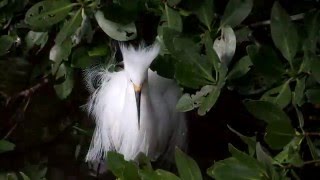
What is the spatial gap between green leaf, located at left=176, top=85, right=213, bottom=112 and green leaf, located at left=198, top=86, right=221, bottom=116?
0.01 m

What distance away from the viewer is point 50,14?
879mm

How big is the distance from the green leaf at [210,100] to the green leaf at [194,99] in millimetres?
11

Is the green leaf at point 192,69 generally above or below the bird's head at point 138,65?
above

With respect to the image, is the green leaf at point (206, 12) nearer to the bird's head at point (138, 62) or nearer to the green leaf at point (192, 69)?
the green leaf at point (192, 69)

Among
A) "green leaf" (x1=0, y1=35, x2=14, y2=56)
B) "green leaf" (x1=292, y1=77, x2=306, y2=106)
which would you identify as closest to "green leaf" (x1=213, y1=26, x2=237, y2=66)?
"green leaf" (x1=292, y1=77, x2=306, y2=106)

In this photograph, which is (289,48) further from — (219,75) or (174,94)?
(174,94)

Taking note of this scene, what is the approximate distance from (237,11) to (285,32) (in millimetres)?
98

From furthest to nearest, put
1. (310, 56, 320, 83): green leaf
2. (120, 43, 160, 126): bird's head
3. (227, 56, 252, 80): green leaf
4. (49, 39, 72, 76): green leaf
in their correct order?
(120, 43, 160, 126): bird's head, (49, 39, 72, 76): green leaf, (227, 56, 252, 80): green leaf, (310, 56, 320, 83): green leaf

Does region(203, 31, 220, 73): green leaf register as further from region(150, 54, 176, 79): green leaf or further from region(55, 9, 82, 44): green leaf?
region(55, 9, 82, 44): green leaf

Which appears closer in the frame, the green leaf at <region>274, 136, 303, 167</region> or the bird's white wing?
the green leaf at <region>274, 136, 303, 167</region>

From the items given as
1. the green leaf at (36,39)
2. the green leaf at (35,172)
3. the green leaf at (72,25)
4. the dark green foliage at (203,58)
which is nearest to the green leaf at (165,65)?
the dark green foliage at (203,58)

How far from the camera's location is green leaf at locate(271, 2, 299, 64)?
751 mm

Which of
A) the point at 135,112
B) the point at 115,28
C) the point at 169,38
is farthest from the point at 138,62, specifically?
the point at 169,38

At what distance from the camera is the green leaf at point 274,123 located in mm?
729
